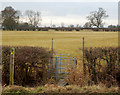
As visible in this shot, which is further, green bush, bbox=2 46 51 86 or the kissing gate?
the kissing gate

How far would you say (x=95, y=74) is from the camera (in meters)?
10.1

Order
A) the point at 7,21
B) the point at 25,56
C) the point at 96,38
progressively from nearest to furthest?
the point at 25,56
the point at 96,38
the point at 7,21

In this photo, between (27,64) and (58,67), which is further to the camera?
(58,67)

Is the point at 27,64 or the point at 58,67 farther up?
the point at 27,64

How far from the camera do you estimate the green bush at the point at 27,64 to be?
9633mm

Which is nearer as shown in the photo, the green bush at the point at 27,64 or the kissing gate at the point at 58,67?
the green bush at the point at 27,64

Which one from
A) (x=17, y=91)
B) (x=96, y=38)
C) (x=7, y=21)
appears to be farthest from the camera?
(x=7, y=21)

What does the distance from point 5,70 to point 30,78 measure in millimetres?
1327

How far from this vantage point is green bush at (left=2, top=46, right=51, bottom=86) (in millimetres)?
9633

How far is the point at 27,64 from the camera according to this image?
9.79 metres

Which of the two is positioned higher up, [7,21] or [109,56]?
[7,21]

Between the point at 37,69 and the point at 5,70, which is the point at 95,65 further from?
the point at 5,70

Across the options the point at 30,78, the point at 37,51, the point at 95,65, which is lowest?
the point at 30,78

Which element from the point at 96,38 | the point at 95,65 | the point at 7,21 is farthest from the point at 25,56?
the point at 7,21
